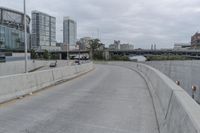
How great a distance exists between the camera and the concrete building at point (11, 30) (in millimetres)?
118512

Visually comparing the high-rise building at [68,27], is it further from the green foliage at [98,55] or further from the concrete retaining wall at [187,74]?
the concrete retaining wall at [187,74]

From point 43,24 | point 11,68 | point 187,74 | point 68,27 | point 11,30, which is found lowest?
point 11,68

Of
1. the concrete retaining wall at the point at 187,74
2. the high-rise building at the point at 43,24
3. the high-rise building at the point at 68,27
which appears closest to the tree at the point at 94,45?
the high-rise building at the point at 68,27

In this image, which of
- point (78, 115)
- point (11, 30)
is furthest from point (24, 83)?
point (11, 30)

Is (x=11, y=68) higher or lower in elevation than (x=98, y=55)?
lower

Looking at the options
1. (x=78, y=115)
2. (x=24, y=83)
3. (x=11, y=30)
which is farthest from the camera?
(x=11, y=30)

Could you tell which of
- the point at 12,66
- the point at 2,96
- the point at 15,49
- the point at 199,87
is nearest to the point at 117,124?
the point at 2,96

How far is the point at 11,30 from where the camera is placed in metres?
124

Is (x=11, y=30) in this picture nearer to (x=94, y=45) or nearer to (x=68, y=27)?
(x=68, y=27)

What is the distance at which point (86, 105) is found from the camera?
10.2m

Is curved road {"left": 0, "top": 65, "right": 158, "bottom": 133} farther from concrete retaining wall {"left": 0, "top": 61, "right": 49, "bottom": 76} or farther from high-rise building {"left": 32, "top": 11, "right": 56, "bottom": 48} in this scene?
high-rise building {"left": 32, "top": 11, "right": 56, "bottom": 48}

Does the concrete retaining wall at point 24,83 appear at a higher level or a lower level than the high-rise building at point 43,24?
lower

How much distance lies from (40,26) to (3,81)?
95210 mm

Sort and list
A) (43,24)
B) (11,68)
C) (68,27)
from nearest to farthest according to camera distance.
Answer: (11,68) → (43,24) → (68,27)
